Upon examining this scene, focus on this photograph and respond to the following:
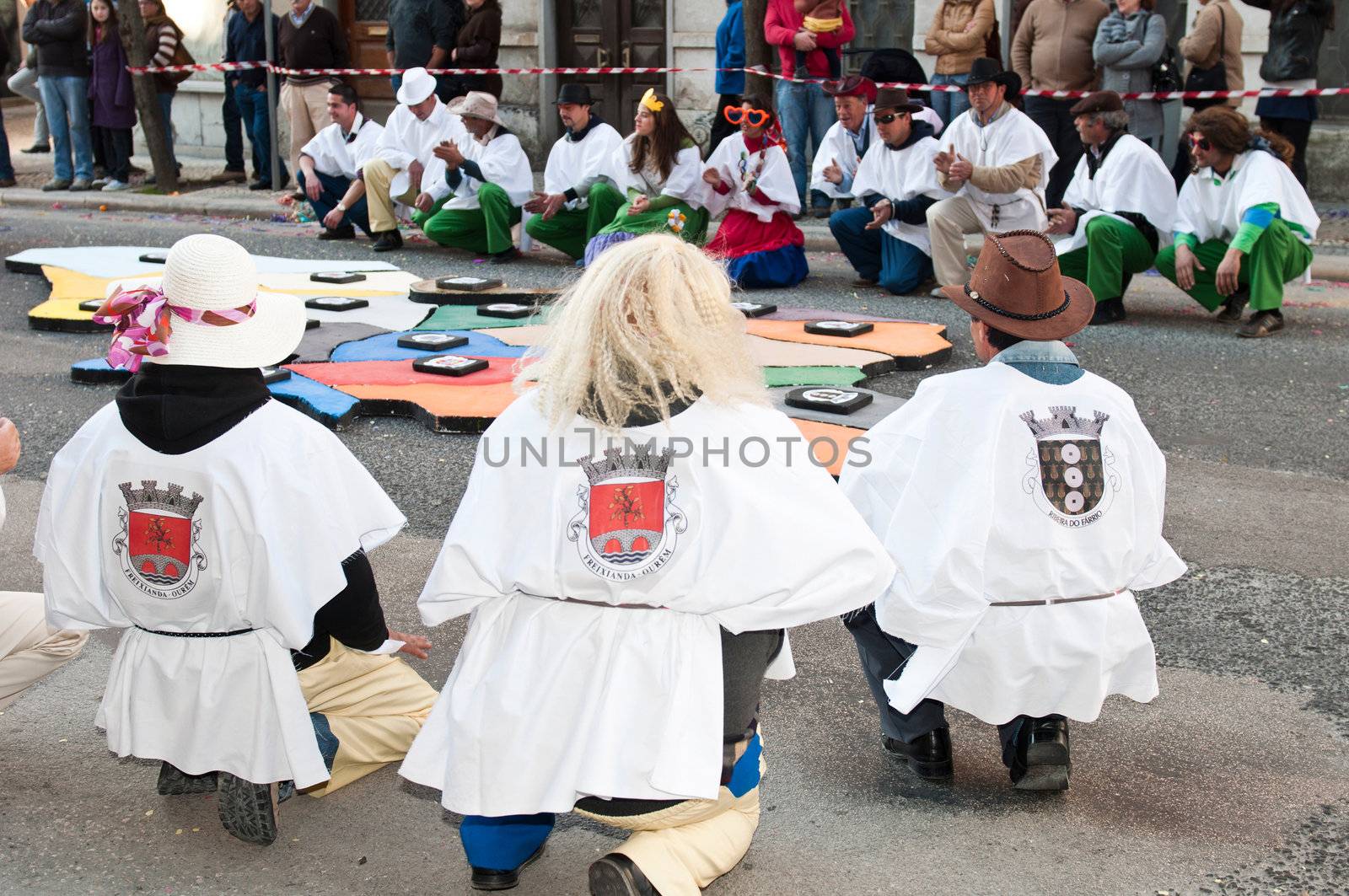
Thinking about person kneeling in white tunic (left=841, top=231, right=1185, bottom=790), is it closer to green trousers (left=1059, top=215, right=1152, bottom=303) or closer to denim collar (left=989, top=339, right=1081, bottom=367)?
denim collar (left=989, top=339, right=1081, bottom=367)

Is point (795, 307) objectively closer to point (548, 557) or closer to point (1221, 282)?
point (1221, 282)

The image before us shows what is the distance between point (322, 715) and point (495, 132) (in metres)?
8.07

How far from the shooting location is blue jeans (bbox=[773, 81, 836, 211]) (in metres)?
11.4

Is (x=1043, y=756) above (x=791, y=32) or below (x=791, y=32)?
below

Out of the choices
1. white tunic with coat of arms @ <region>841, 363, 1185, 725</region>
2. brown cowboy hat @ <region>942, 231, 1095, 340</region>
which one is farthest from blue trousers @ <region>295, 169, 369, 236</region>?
white tunic with coat of arms @ <region>841, 363, 1185, 725</region>

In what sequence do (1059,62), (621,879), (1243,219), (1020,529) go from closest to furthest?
(621,879)
(1020,529)
(1243,219)
(1059,62)

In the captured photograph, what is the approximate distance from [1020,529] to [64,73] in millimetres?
13622

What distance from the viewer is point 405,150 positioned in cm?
1107

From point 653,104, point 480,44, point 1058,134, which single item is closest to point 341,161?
point 480,44

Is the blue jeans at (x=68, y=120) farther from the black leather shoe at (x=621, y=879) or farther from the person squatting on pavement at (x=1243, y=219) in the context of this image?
the black leather shoe at (x=621, y=879)

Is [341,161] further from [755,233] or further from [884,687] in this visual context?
[884,687]

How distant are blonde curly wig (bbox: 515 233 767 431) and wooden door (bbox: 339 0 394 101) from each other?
1395cm

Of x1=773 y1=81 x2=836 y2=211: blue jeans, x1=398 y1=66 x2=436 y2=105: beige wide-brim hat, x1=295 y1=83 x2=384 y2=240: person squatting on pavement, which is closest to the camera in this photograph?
x1=398 y1=66 x2=436 y2=105: beige wide-brim hat

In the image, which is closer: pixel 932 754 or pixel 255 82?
pixel 932 754
